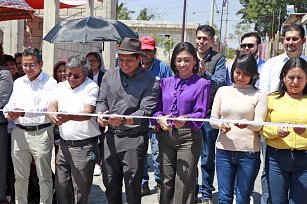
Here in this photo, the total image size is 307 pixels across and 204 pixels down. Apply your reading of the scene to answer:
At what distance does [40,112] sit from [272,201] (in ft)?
7.62

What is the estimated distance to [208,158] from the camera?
5.02m

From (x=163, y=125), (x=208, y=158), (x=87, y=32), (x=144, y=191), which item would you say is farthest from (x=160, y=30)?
(x=163, y=125)

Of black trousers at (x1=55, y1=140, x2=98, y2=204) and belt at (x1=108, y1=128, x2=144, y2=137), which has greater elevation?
belt at (x1=108, y1=128, x2=144, y2=137)

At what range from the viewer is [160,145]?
13.2 feet

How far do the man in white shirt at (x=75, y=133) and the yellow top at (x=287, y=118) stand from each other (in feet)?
5.38

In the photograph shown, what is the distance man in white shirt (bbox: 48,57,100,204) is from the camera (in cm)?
402

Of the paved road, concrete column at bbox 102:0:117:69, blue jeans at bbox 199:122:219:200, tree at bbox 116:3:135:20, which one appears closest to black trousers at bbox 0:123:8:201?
the paved road

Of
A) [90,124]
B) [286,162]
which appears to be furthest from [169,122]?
[286,162]

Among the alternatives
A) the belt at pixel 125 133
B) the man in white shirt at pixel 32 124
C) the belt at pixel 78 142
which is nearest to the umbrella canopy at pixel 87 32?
the man in white shirt at pixel 32 124

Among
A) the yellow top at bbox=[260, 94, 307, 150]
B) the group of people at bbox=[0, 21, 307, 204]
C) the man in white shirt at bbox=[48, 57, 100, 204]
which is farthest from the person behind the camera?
the man in white shirt at bbox=[48, 57, 100, 204]

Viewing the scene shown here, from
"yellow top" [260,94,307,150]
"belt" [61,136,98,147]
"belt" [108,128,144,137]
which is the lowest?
"belt" [61,136,98,147]

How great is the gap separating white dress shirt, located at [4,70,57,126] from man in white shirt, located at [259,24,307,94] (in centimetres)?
228

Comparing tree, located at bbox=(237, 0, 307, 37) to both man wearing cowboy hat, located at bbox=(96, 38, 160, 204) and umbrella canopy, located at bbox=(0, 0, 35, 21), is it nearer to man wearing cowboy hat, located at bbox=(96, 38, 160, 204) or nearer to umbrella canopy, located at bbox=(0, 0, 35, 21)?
umbrella canopy, located at bbox=(0, 0, 35, 21)

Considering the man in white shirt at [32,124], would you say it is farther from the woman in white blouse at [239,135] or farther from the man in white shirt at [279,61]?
the man in white shirt at [279,61]
